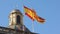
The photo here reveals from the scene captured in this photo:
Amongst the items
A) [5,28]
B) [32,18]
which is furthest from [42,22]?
[5,28]

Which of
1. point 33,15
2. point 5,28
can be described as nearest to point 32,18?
point 33,15

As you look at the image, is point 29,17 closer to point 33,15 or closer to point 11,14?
point 33,15

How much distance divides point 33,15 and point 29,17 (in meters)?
1.02

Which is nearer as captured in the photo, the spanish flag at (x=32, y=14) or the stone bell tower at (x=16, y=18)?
the spanish flag at (x=32, y=14)

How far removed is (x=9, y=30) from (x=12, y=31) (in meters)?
0.84

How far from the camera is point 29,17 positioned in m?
96.6

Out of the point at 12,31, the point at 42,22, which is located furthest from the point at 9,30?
the point at 42,22

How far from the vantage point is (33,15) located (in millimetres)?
96500

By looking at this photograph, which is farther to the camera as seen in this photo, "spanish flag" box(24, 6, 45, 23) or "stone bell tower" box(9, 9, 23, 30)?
"stone bell tower" box(9, 9, 23, 30)

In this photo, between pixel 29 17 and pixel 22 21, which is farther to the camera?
pixel 22 21

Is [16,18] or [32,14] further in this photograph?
[16,18]

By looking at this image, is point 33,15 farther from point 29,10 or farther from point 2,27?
point 2,27

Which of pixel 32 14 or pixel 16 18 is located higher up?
pixel 16 18

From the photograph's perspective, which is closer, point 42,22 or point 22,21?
point 42,22
